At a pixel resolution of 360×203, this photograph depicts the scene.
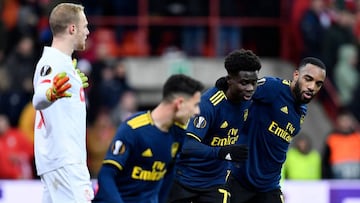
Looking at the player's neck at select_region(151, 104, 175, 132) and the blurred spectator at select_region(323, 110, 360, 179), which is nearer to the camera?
the player's neck at select_region(151, 104, 175, 132)

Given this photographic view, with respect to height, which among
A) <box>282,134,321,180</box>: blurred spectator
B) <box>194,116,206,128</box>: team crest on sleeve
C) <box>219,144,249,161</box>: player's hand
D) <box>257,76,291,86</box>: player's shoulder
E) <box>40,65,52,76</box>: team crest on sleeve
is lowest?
<box>282,134,321,180</box>: blurred spectator

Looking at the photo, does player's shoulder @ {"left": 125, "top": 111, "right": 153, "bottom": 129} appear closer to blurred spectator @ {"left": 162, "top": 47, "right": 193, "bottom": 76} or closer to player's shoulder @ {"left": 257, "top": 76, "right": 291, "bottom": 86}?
player's shoulder @ {"left": 257, "top": 76, "right": 291, "bottom": 86}

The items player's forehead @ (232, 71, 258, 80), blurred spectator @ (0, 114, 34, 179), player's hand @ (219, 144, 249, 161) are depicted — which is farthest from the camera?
blurred spectator @ (0, 114, 34, 179)

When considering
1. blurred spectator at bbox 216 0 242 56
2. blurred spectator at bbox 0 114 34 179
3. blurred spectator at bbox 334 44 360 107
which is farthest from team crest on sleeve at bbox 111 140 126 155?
blurred spectator at bbox 216 0 242 56

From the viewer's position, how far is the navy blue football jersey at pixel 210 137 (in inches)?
369

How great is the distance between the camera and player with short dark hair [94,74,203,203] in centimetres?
1002

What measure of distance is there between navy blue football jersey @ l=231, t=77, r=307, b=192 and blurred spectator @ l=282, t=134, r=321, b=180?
5.40m

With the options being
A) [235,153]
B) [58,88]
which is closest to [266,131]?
[235,153]

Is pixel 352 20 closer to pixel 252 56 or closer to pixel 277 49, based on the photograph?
pixel 277 49

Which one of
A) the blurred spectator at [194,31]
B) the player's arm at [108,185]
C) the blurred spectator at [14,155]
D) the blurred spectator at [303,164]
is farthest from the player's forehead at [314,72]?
the blurred spectator at [194,31]

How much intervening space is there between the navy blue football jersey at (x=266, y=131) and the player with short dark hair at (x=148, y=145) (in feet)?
1.76

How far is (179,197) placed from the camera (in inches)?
392

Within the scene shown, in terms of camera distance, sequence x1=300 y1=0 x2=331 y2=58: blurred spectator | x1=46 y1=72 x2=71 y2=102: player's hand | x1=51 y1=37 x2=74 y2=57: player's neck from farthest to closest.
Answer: x1=300 y1=0 x2=331 y2=58: blurred spectator, x1=51 y1=37 x2=74 y2=57: player's neck, x1=46 y1=72 x2=71 y2=102: player's hand

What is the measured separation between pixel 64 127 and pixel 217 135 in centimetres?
152
